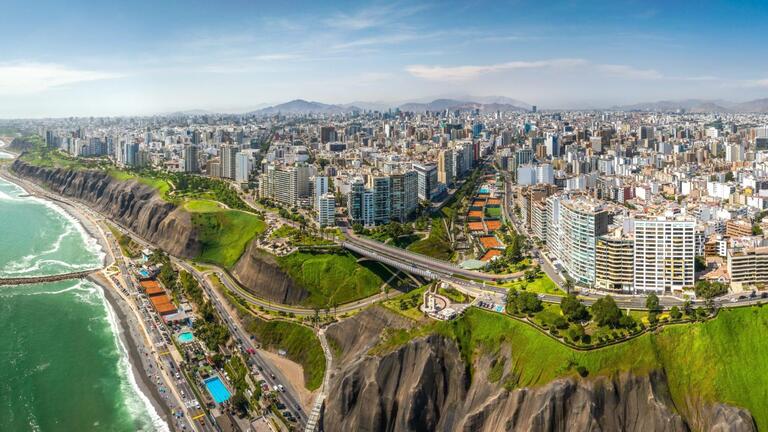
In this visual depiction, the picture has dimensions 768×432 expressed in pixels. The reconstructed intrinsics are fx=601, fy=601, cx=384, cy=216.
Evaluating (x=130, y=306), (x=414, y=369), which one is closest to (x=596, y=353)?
(x=414, y=369)

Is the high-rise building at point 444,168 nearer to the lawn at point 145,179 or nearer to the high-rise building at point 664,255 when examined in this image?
the lawn at point 145,179

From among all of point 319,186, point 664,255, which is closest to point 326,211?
point 319,186

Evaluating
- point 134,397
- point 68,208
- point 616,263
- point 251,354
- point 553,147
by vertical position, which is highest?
point 553,147

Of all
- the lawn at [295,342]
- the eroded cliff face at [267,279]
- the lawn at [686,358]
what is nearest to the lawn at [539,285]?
the lawn at [686,358]

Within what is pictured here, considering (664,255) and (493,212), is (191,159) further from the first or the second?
(664,255)

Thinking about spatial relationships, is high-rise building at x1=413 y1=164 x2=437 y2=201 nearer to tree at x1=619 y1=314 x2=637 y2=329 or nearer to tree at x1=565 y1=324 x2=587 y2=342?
tree at x1=619 y1=314 x2=637 y2=329

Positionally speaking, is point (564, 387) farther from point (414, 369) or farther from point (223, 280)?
point (223, 280)
